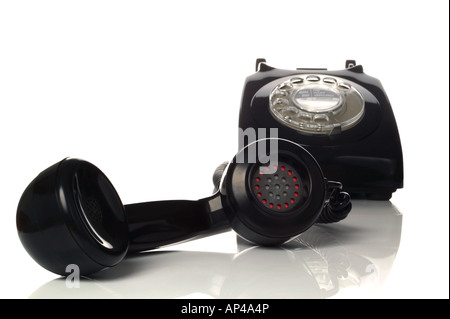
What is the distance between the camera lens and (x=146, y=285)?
4.26ft

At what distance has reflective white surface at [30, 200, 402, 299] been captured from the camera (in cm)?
127

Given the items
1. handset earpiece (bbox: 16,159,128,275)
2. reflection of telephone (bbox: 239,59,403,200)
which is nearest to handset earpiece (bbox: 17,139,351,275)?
handset earpiece (bbox: 16,159,128,275)

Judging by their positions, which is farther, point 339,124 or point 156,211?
point 339,124

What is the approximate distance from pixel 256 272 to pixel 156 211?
0.82ft

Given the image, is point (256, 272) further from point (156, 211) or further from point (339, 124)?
point (339, 124)

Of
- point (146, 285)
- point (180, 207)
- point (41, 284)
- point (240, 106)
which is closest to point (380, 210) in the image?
point (240, 106)

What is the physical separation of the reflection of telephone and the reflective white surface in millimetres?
336

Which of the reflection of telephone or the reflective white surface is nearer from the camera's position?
the reflective white surface

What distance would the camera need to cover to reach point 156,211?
1.47 metres

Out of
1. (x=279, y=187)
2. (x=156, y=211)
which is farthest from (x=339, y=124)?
(x=156, y=211)

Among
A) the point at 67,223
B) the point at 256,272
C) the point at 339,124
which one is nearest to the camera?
the point at 67,223

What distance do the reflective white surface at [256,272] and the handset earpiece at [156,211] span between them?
0.04 m

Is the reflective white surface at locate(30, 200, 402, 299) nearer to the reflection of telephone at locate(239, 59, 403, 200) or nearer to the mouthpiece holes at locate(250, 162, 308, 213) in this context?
the mouthpiece holes at locate(250, 162, 308, 213)

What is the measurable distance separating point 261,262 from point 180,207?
8.3 inches
